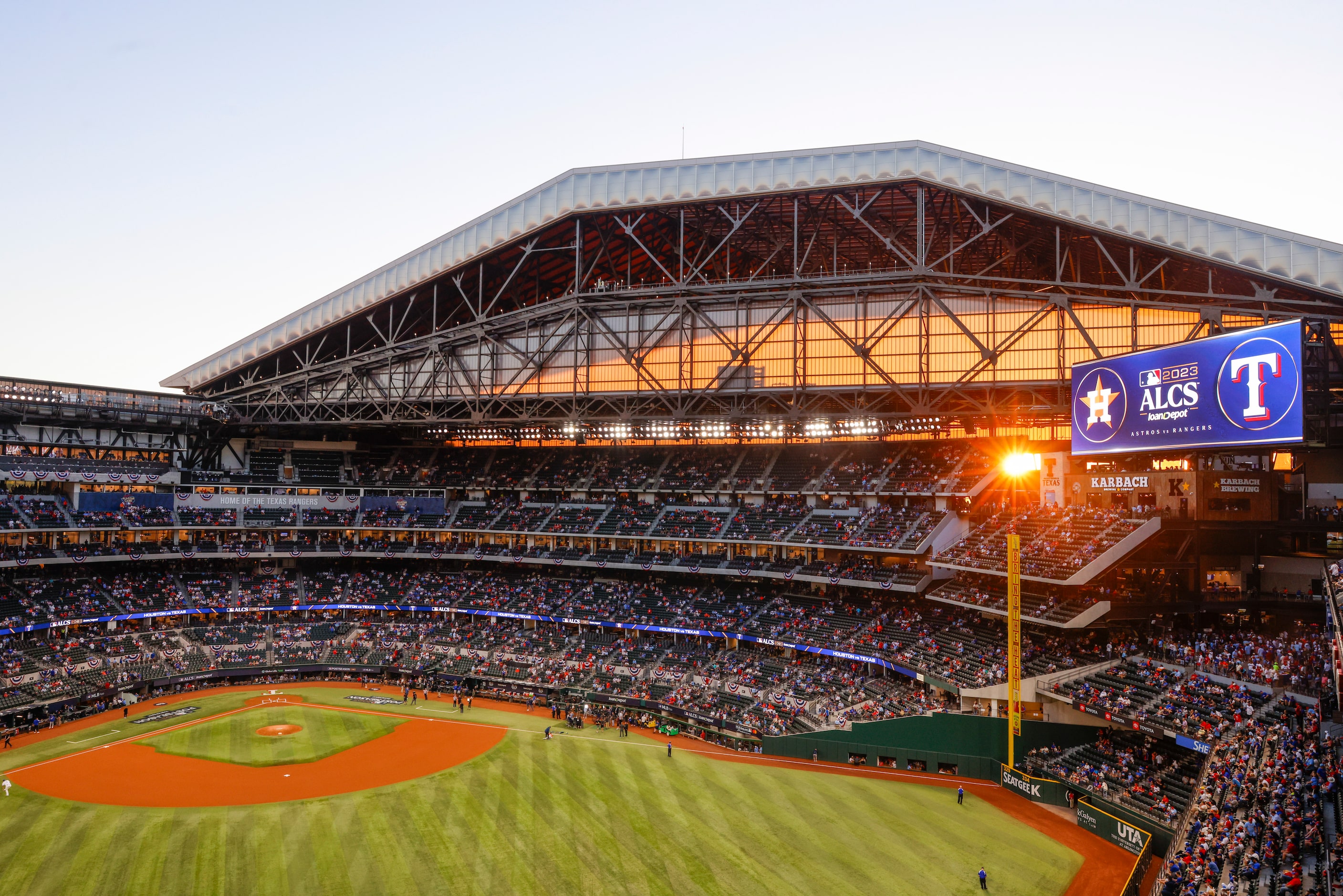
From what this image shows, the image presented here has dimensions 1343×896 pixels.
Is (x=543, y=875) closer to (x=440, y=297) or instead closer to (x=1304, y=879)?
(x=1304, y=879)

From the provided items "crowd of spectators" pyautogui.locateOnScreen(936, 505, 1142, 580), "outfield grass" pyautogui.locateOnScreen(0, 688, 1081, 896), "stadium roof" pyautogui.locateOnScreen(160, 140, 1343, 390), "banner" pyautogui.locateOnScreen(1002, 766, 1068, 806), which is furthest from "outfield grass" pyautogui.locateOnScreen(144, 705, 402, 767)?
"crowd of spectators" pyautogui.locateOnScreen(936, 505, 1142, 580)

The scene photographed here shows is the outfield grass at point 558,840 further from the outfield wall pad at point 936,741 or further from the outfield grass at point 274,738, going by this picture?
the outfield grass at point 274,738

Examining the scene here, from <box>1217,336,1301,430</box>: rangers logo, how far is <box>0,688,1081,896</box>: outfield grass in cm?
1810

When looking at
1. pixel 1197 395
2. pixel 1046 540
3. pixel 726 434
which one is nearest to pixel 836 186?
pixel 1197 395

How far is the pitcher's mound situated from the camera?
1764 inches

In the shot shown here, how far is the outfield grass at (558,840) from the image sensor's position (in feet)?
92.2

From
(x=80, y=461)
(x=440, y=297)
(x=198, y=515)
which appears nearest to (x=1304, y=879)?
(x=440, y=297)

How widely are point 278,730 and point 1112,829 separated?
3997 cm

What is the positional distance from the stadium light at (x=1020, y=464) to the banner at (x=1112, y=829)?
72.7 ft

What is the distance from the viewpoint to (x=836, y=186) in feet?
148

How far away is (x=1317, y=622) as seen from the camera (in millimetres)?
37938

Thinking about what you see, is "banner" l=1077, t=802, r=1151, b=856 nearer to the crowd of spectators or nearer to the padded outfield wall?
the padded outfield wall

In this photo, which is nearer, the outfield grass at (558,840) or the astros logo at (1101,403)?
the outfield grass at (558,840)

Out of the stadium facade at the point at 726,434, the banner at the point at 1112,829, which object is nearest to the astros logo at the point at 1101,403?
the stadium facade at the point at 726,434
